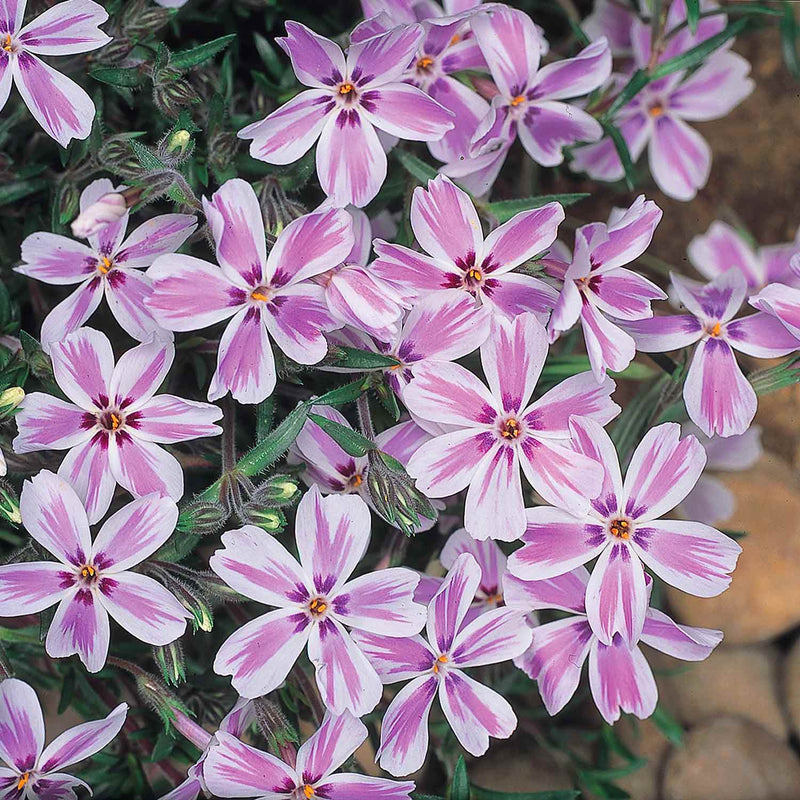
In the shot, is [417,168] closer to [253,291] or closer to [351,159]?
[351,159]

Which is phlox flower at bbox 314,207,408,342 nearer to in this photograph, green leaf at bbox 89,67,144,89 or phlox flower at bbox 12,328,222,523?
phlox flower at bbox 12,328,222,523

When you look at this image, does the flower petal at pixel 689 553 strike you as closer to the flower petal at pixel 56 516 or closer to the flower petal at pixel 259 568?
the flower petal at pixel 259 568

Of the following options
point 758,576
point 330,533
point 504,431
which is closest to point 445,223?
point 504,431

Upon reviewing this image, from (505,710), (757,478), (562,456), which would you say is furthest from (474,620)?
(757,478)

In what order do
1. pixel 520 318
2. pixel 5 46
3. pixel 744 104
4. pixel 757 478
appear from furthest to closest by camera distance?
pixel 744 104 < pixel 757 478 < pixel 5 46 < pixel 520 318

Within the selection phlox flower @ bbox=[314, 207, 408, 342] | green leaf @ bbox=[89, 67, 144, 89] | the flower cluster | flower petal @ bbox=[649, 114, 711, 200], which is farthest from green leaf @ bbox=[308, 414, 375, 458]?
flower petal @ bbox=[649, 114, 711, 200]

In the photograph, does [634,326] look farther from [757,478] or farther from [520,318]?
[757,478]

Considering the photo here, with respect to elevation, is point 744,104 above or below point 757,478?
above
